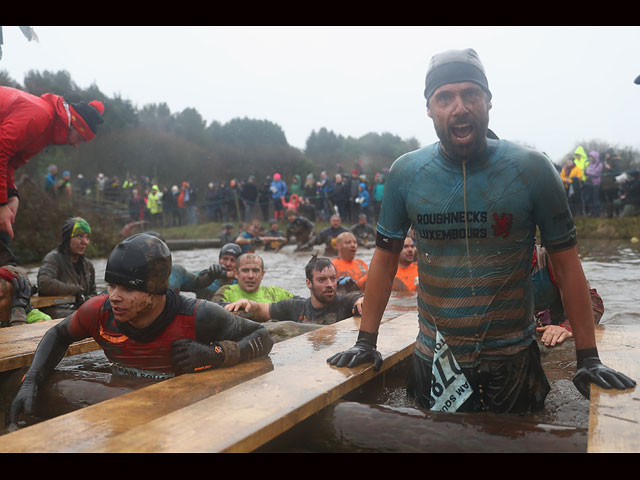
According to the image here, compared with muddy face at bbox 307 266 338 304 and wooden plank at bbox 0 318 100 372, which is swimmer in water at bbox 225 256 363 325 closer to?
muddy face at bbox 307 266 338 304

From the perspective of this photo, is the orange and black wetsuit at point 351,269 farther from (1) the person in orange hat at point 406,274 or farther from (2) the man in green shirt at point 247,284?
(2) the man in green shirt at point 247,284

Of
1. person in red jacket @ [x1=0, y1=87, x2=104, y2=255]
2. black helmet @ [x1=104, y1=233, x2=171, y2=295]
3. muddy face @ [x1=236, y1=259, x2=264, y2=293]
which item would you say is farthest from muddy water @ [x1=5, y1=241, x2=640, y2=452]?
muddy face @ [x1=236, y1=259, x2=264, y2=293]

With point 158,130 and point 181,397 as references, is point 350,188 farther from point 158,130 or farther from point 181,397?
point 158,130

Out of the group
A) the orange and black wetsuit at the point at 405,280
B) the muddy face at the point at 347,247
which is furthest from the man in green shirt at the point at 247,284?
the orange and black wetsuit at the point at 405,280

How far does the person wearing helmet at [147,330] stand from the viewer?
3.17 metres

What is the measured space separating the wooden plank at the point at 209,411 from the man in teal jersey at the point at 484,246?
0.60 metres

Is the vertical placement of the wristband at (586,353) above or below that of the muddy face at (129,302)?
below

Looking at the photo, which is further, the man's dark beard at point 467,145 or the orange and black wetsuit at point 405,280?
the orange and black wetsuit at point 405,280

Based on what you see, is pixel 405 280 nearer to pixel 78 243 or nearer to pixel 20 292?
pixel 78 243

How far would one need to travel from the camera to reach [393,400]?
3.37 meters

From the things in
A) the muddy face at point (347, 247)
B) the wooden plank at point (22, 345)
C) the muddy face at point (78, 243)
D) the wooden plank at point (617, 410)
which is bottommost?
the wooden plank at point (617, 410)

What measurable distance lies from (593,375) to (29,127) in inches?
174

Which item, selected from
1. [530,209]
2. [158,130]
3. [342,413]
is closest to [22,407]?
[342,413]

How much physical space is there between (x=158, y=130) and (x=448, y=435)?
4611 centimetres
